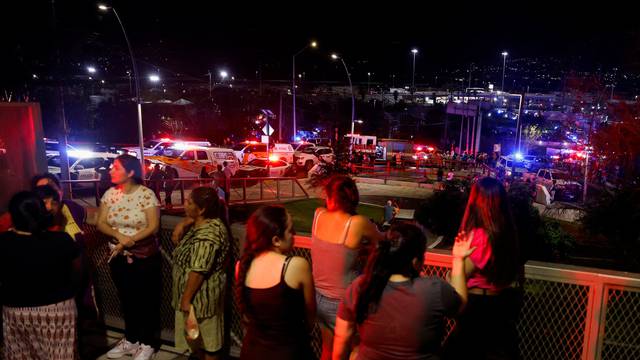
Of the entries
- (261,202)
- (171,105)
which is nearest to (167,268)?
(261,202)

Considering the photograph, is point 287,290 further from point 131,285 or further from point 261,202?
point 261,202

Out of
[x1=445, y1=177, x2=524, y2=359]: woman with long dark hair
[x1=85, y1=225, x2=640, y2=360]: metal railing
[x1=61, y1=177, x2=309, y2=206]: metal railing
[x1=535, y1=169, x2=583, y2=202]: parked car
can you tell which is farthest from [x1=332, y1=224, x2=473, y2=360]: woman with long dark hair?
[x1=535, y1=169, x2=583, y2=202]: parked car

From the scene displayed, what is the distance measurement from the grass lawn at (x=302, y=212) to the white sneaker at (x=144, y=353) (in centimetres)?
911

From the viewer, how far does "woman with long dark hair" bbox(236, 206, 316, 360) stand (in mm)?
2619

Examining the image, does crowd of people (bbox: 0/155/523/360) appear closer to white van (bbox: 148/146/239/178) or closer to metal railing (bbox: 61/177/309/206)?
metal railing (bbox: 61/177/309/206)

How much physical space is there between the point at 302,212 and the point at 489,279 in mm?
13712

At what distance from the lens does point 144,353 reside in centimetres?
424

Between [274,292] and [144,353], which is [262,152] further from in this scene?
[274,292]

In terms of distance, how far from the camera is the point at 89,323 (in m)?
4.91

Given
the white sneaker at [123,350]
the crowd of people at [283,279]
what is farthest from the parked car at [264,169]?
the crowd of people at [283,279]

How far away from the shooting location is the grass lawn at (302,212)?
48.2 ft

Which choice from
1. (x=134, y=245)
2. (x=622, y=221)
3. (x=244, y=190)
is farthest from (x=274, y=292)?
(x=244, y=190)

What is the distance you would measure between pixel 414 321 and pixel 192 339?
6.42 ft

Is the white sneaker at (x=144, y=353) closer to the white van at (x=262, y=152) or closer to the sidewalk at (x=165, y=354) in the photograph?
the sidewalk at (x=165, y=354)
